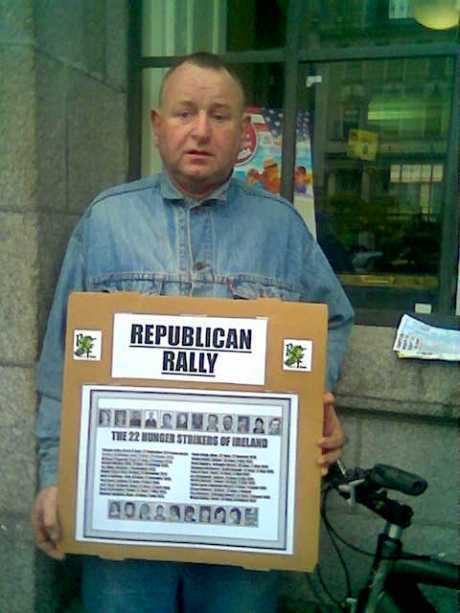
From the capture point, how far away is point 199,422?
1.46 meters

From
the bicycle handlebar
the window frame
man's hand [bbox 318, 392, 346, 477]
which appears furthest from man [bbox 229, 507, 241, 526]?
the window frame

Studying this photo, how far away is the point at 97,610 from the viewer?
1.68 metres

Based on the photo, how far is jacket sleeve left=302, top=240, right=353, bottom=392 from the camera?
5.90 ft

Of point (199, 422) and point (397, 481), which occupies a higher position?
point (199, 422)

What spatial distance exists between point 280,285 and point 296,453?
0.51 m

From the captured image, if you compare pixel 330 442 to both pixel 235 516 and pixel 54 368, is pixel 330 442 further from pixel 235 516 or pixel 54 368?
pixel 54 368

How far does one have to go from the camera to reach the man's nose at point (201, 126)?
1.59 metres

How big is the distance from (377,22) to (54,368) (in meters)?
2.11

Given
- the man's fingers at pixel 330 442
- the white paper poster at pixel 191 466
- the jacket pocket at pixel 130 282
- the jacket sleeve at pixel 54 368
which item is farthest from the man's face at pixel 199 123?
the man's fingers at pixel 330 442

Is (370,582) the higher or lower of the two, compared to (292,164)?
lower

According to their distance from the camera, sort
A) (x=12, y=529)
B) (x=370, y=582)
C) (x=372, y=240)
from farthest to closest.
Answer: (x=372, y=240) → (x=12, y=529) → (x=370, y=582)

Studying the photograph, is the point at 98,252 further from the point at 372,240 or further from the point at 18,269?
the point at 372,240

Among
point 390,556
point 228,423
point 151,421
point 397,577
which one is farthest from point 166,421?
point 397,577

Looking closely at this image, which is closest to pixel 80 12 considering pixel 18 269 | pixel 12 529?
pixel 18 269
